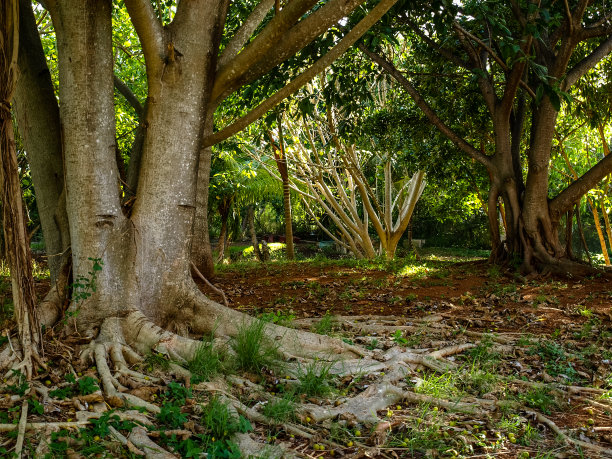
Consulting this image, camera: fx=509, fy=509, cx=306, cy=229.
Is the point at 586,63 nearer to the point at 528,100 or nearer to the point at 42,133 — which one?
the point at 528,100

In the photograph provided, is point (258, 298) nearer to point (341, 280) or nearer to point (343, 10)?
point (341, 280)

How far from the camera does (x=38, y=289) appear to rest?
701 cm

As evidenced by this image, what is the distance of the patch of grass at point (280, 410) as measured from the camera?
3057 mm

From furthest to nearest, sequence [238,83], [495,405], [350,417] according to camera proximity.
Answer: [238,83] < [495,405] < [350,417]

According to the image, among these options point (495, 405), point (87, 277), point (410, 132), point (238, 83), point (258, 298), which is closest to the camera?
point (495, 405)

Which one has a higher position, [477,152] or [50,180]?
[477,152]

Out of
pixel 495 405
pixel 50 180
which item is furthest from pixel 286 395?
pixel 50 180

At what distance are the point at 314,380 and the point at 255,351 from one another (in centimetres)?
52

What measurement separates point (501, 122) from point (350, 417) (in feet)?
23.6

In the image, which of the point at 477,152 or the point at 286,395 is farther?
the point at 477,152

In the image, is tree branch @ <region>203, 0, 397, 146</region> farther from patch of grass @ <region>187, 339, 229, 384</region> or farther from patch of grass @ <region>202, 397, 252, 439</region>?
patch of grass @ <region>202, 397, 252, 439</region>

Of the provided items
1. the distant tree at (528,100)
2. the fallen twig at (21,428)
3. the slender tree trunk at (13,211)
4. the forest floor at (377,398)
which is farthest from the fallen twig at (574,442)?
the distant tree at (528,100)

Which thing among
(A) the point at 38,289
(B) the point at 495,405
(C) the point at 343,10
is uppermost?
(C) the point at 343,10

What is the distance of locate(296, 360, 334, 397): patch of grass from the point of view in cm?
350
